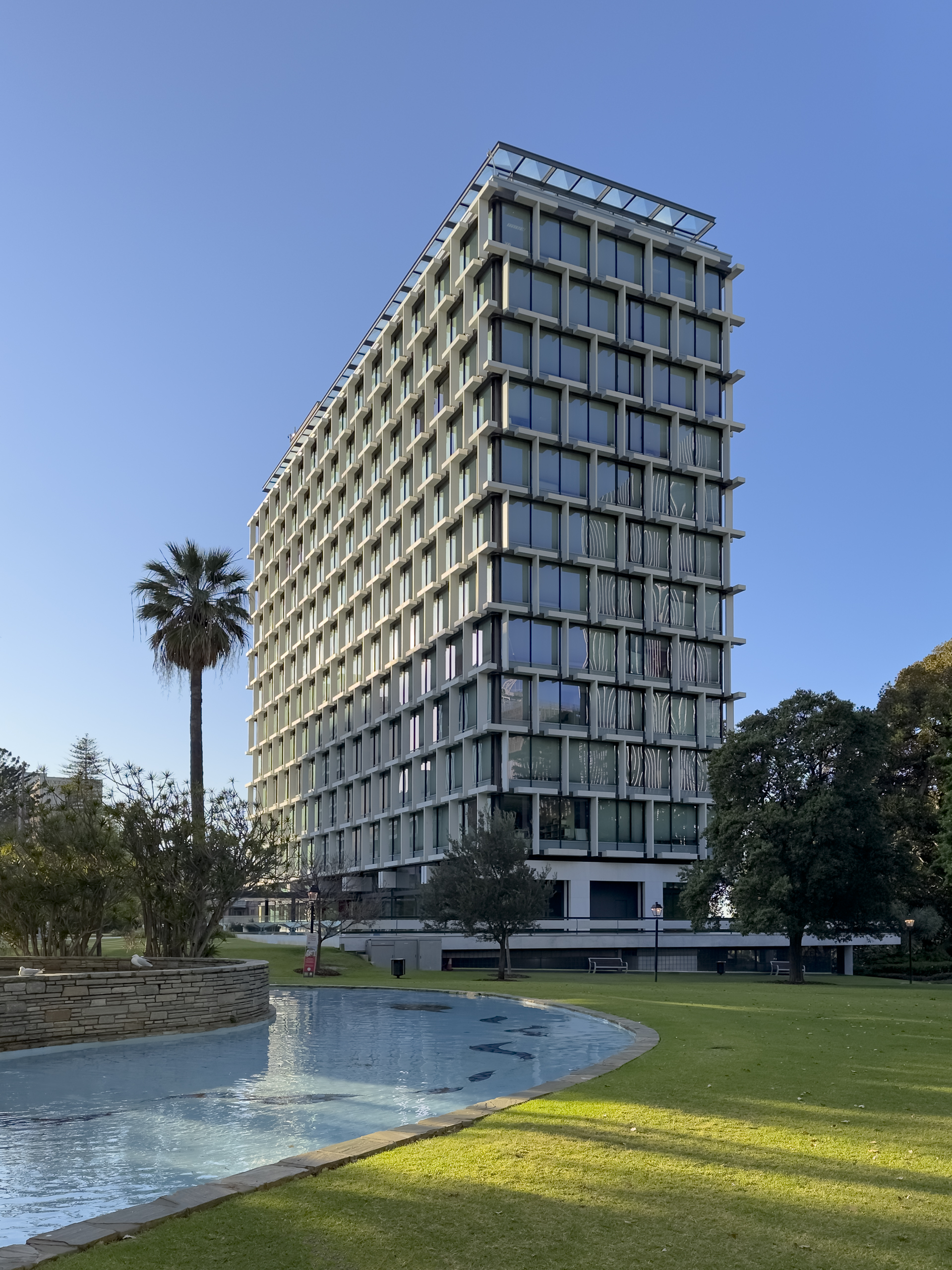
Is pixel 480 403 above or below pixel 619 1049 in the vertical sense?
above

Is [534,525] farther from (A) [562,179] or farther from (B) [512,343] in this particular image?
(A) [562,179]

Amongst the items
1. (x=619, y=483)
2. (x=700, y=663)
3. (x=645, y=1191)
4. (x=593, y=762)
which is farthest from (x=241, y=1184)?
(x=700, y=663)

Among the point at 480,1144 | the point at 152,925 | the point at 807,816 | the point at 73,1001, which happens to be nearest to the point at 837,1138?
the point at 480,1144

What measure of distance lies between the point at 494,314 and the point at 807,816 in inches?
1392

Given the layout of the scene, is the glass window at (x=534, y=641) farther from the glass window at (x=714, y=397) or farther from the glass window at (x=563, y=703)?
the glass window at (x=714, y=397)

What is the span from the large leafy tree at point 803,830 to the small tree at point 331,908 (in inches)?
607

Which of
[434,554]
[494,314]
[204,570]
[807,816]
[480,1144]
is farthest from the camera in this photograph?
[434,554]

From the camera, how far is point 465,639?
2648 inches

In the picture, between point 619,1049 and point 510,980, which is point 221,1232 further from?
point 510,980

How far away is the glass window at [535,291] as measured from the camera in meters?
67.8

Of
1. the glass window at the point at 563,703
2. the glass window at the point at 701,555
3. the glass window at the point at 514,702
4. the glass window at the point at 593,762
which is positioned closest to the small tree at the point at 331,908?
the glass window at the point at 514,702

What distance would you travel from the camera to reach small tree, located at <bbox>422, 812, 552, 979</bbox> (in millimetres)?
44531

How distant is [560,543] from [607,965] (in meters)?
23.9

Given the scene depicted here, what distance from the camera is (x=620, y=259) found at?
72188 millimetres
